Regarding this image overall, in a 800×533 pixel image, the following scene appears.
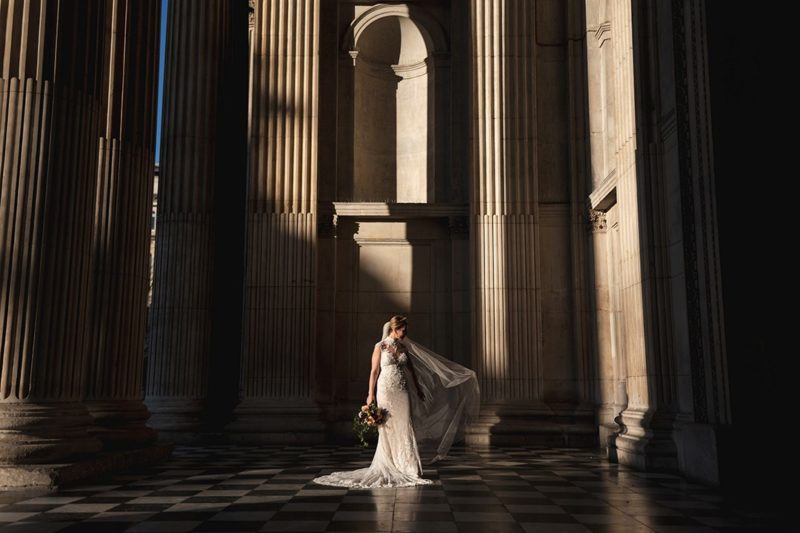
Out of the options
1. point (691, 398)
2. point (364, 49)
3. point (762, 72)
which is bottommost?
point (691, 398)

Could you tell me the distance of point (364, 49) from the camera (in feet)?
61.7

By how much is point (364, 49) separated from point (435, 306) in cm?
674

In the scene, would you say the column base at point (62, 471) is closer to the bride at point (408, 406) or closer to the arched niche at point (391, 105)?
the bride at point (408, 406)

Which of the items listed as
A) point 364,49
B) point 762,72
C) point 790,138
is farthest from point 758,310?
point 364,49

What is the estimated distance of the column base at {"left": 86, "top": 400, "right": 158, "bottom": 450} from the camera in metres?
10.7

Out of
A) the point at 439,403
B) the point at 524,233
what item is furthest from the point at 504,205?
the point at 439,403

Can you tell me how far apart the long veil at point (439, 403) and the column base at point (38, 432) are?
444 centimetres

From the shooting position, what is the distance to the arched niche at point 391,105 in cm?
1839

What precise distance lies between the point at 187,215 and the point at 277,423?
520 cm

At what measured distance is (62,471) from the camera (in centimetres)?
840

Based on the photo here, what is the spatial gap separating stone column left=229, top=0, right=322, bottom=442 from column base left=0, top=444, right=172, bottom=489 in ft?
17.1

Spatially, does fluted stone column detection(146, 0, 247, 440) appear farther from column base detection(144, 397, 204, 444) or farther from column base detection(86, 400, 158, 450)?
column base detection(86, 400, 158, 450)

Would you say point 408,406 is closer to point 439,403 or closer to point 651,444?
point 439,403

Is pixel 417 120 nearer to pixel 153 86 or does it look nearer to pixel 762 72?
pixel 153 86
